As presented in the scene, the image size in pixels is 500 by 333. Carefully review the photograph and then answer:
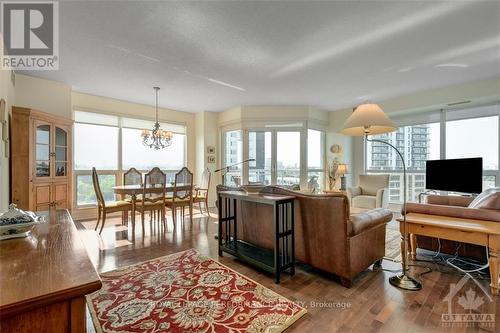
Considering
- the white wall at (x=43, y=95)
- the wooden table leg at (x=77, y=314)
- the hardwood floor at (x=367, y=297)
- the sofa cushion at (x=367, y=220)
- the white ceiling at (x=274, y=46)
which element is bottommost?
the hardwood floor at (x=367, y=297)

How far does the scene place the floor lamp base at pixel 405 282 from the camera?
85.0 inches

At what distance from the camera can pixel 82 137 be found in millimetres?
4902

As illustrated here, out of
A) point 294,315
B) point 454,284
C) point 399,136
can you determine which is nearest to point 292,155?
point 399,136

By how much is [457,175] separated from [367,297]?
9.04ft

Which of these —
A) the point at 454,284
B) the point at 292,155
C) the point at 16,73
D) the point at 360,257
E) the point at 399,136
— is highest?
the point at 16,73

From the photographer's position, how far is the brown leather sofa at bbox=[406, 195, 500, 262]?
2356 mm

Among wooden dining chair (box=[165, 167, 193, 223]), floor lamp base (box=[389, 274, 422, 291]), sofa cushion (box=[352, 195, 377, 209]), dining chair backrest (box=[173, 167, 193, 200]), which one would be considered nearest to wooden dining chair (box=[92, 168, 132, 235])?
wooden dining chair (box=[165, 167, 193, 223])

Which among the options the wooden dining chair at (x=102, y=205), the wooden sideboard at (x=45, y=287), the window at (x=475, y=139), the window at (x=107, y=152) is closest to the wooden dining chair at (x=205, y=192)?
the window at (x=107, y=152)

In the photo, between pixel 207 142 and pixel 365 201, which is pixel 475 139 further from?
pixel 207 142

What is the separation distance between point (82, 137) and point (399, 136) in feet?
23.6

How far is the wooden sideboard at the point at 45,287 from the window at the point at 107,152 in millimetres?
4557

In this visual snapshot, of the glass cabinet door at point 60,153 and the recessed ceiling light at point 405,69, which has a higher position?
the recessed ceiling light at point 405,69

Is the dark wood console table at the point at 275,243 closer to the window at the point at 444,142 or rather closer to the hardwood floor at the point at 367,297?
the hardwood floor at the point at 367,297

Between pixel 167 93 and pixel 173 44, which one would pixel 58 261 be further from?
pixel 167 93
